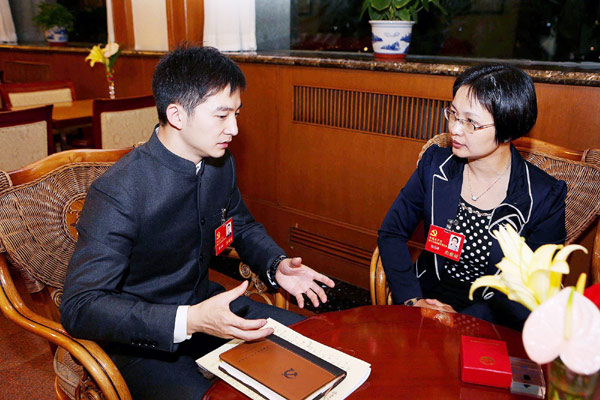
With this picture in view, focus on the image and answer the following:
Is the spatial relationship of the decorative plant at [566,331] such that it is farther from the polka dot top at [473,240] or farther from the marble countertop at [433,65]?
the marble countertop at [433,65]

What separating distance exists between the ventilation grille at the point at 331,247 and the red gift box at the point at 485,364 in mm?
1792

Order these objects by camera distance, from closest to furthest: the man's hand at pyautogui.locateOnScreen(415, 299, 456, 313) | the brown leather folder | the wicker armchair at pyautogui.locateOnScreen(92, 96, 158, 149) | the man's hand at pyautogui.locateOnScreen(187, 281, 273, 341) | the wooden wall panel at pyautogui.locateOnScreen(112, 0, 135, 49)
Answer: the brown leather folder
the man's hand at pyautogui.locateOnScreen(187, 281, 273, 341)
the man's hand at pyautogui.locateOnScreen(415, 299, 456, 313)
the wicker armchair at pyautogui.locateOnScreen(92, 96, 158, 149)
the wooden wall panel at pyautogui.locateOnScreen(112, 0, 135, 49)

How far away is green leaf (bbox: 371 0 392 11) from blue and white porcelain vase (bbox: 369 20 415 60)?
7 cm

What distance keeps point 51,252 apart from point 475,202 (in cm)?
137

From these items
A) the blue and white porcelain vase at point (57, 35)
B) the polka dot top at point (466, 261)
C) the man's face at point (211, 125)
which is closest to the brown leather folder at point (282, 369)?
the man's face at point (211, 125)

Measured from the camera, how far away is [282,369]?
3.38 ft

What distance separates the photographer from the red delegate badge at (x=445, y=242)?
1601 millimetres

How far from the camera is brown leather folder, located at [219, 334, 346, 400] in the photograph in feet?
3.17

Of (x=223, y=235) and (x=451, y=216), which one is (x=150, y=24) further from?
(x=451, y=216)

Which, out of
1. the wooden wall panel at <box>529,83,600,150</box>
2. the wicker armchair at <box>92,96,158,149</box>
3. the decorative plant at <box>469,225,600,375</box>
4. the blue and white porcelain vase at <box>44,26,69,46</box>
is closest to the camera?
the decorative plant at <box>469,225,600,375</box>

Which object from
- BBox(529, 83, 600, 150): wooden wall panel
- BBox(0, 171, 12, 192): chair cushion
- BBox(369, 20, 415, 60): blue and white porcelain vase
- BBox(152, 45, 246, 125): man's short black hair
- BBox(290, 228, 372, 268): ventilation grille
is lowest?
BBox(290, 228, 372, 268): ventilation grille

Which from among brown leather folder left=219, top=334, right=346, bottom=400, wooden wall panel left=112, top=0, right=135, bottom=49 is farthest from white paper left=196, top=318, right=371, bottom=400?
wooden wall panel left=112, top=0, right=135, bottom=49

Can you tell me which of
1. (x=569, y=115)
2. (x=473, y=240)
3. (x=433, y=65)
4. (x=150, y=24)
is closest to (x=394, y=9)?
(x=433, y=65)

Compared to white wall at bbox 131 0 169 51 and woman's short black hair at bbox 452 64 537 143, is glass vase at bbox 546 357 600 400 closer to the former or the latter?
woman's short black hair at bbox 452 64 537 143
